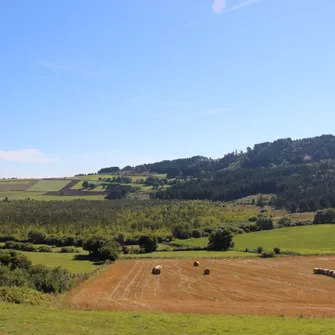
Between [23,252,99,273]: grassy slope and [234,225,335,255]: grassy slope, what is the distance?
150 ft

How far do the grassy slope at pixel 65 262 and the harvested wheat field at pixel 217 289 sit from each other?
5.57 meters

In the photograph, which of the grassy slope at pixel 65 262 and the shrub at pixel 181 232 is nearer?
the grassy slope at pixel 65 262

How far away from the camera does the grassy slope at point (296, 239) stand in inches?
4259

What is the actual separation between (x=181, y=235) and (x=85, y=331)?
109 metres

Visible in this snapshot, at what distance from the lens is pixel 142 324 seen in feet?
111

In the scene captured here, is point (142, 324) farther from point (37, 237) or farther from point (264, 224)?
point (264, 224)

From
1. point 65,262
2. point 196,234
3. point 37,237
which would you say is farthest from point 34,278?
point 196,234

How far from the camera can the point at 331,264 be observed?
269 feet

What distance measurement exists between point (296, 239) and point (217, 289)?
71051 mm

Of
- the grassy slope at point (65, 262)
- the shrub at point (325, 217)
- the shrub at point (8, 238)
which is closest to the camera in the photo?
the grassy slope at point (65, 262)

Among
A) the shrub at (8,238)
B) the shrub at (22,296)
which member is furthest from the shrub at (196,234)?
the shrub at (22,296)

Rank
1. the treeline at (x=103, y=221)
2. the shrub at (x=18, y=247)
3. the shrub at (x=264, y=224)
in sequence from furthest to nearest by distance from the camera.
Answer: the shrub at (x=264, y=224) → the treeline at (x=103, y=221) → the shrub at (x=18, y=247)

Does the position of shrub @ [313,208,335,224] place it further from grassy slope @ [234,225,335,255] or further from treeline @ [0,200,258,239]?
treeline @ [0,200,258,239]

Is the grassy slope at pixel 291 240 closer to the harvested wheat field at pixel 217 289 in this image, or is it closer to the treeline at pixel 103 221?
the treeline at pixel 103 221
